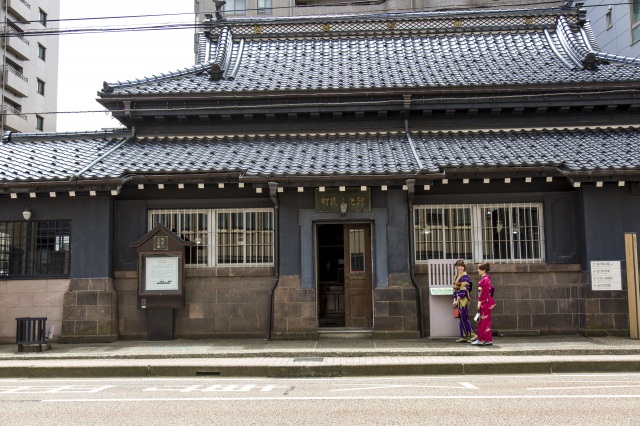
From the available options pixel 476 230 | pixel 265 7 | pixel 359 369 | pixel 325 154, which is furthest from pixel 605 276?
pixel 265 7

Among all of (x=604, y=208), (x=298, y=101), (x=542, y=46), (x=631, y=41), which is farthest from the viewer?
(x=631, y=41)

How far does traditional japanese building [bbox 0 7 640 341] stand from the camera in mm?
14961

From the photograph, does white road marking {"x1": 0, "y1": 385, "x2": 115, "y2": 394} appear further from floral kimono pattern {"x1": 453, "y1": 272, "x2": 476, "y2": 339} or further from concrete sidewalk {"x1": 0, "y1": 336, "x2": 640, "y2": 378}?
floral kimono pattern {"x1": 453, "y1": 272, "x2": 476, "y2": 339}

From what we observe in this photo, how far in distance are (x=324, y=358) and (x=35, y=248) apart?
7.88m

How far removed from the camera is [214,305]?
15.6 meters

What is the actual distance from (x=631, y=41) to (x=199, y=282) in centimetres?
2758

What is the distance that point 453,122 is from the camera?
57.4ft

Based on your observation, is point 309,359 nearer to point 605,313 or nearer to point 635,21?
point 605,313

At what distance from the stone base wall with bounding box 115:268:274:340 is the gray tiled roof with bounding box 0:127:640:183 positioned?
2.57 m

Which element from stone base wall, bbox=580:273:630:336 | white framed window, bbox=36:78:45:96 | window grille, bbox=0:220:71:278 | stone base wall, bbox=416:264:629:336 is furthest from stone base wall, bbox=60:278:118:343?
white framed window, bbox=36:78:45:96

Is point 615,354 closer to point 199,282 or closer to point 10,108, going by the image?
point 199,282

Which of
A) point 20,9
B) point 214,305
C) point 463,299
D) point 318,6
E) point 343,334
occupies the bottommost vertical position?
point 343,334

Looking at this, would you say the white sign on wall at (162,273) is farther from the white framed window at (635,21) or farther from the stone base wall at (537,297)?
the white framed window at (635,21)

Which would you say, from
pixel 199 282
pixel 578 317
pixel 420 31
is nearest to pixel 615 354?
pixel 578 317
